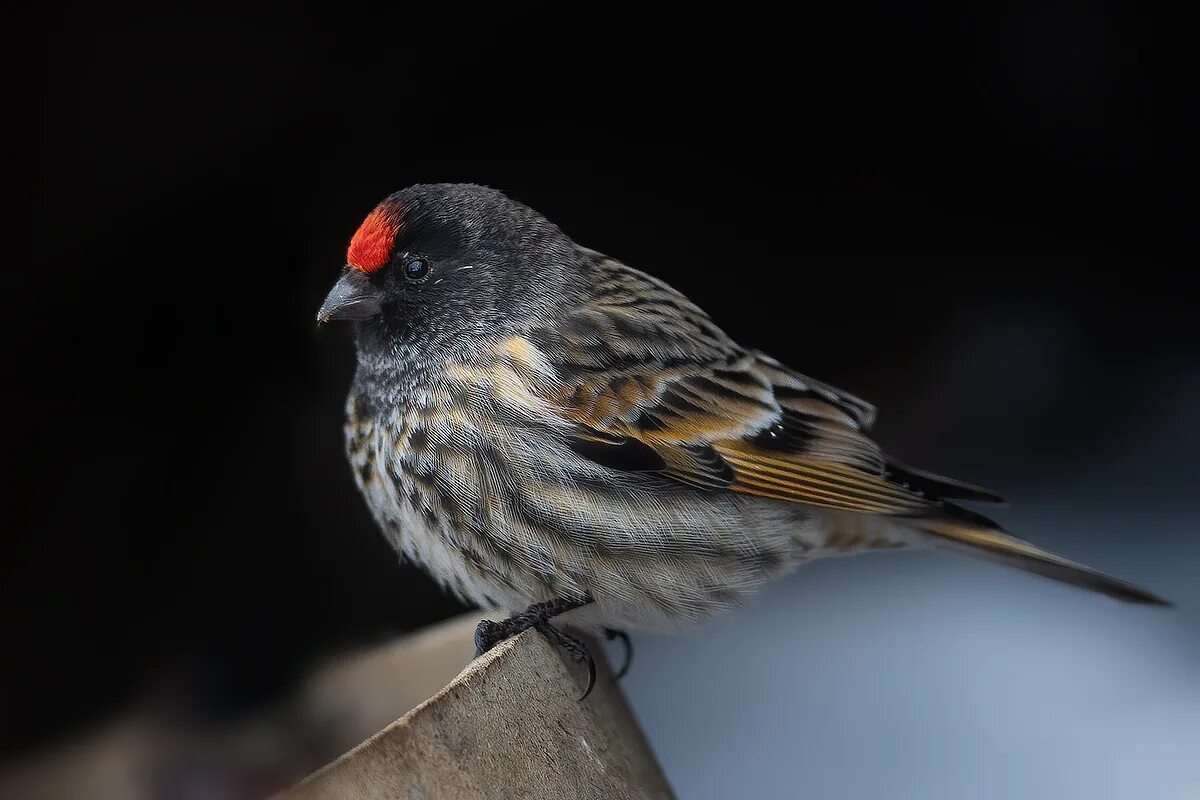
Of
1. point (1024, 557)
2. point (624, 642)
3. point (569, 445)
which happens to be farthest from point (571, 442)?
point (1024, 557)

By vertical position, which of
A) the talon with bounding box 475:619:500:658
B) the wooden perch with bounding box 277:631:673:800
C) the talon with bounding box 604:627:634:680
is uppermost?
the wooden perch with bounding box 277:631:673:800

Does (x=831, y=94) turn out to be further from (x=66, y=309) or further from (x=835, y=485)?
(x=66, y=309)

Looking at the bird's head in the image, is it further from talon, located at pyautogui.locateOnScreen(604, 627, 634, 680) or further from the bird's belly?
talon, located at pyautogui.locateOnScreen(604, 627, 634, 680)

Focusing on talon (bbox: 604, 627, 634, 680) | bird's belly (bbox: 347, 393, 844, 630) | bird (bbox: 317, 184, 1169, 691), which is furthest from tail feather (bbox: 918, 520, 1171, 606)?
talon (bbox: 604, 627, 634, 680)

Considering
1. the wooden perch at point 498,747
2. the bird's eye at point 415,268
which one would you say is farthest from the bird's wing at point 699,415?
the wooden perch at point 498,747

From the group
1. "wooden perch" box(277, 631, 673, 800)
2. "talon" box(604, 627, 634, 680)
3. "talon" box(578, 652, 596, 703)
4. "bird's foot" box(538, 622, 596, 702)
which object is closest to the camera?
"wooden perch" box(277, 631, 673, 800)

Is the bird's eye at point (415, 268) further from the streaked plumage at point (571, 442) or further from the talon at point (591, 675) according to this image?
the talon at point (591, 675)

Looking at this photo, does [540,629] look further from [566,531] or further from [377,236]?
[377,236]
